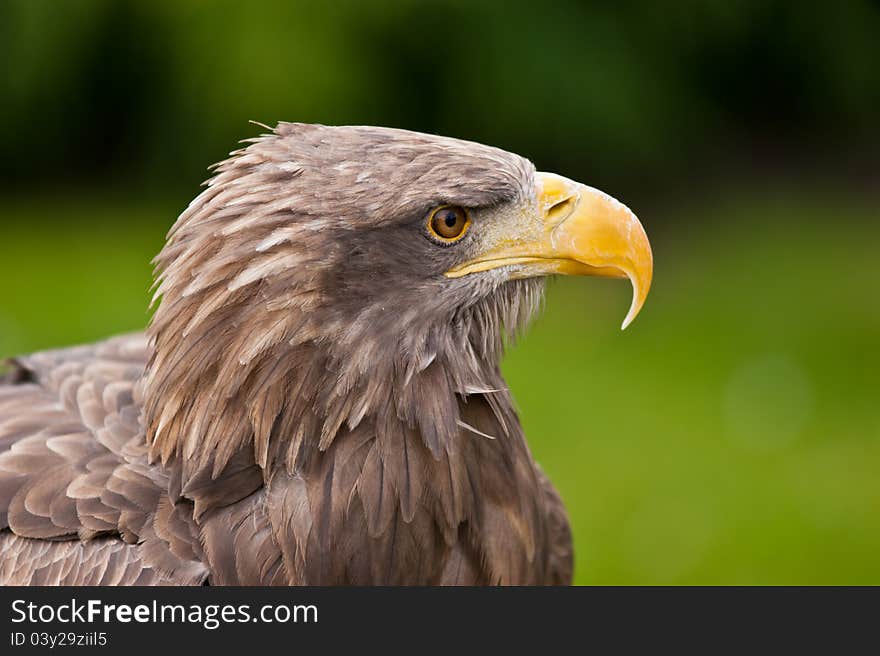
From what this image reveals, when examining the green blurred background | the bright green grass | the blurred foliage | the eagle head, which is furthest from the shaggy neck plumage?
the blurred foliage

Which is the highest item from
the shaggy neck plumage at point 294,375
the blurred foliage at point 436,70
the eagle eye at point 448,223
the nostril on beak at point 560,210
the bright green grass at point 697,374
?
the blurred foliage at point 436,70

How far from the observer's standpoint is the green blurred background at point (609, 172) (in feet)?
20.6

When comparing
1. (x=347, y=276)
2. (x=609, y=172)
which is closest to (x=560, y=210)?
(x=347, y=276)

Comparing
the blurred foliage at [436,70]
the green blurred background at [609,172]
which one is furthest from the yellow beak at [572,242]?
the blurred foliage at [436,70]

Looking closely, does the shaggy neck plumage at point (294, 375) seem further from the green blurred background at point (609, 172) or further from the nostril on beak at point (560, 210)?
the green blurred background at point (609, 172)

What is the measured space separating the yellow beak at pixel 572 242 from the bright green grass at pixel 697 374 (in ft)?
6.11

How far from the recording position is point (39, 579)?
8.77 feet

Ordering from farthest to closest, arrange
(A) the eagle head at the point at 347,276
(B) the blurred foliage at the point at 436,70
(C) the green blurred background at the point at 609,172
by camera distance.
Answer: (B) the blurred foliage at the point at 436,70, (C) the green blurred background at the point at 609,172, (A) the eagle head at the point at 347,276

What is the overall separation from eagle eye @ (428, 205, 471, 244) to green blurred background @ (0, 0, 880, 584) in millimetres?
3234

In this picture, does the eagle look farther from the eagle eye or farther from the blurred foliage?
the blurred foliage

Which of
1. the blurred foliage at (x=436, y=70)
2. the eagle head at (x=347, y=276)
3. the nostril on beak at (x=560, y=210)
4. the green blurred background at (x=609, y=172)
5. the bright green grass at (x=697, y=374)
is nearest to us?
the eagle head at (x=347, y=276)

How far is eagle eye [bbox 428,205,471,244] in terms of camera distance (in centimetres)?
265

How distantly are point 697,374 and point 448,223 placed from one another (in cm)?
456

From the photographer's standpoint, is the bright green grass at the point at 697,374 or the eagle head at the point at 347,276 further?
the bright green grass at the point at 697,374
